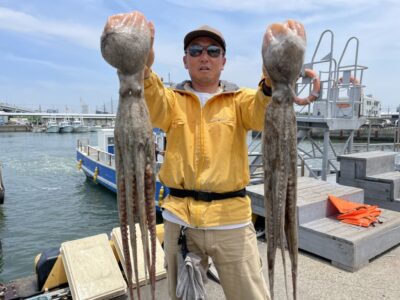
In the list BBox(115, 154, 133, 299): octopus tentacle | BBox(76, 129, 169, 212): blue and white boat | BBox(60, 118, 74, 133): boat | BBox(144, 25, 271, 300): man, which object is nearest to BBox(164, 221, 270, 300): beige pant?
BBox(144, 25, 271, 300): man

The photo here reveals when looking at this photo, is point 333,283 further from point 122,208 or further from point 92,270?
point 122,208

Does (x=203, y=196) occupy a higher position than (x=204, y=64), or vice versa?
(x=204, y=64)

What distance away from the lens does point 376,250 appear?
5.20 metres

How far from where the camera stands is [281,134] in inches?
78.0

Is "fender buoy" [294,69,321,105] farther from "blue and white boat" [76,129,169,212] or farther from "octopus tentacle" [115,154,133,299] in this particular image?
"blue and white boat" [76,129,169,212]

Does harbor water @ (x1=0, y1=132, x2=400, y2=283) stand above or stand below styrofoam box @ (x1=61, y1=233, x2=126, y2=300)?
below

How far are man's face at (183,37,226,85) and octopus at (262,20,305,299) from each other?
0.93 meters

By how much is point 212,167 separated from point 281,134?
896 millimetres

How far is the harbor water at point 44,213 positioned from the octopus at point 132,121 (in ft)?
34.5

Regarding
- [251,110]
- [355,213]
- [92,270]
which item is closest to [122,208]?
[251,110]

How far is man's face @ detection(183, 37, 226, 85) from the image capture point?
278 centimetres

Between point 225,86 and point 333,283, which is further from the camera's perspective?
point 333,283

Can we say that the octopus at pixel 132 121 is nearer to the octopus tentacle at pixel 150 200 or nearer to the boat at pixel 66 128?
the octopus tentacle at pixel 150 200

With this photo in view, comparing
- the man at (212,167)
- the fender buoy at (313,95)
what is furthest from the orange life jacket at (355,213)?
the fender buoy at (313,95)
